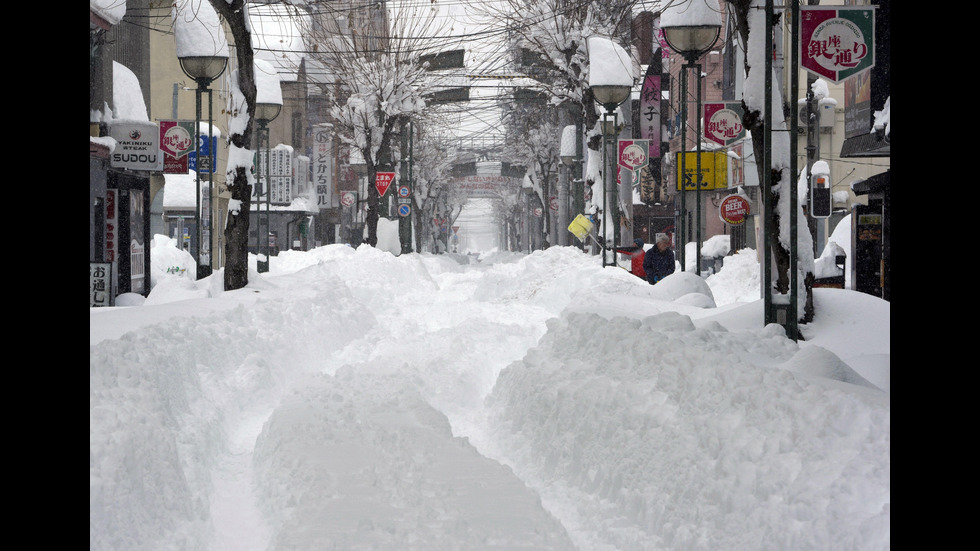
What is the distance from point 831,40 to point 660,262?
11.0 m

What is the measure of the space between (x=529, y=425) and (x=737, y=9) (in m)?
5.48

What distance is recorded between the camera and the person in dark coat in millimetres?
21031

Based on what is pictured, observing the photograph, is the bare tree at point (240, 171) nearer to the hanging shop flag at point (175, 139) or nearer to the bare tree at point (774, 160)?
the hanging shop flag at point (175, 139)

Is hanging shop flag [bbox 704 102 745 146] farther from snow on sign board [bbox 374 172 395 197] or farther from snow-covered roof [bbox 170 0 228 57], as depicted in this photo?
snow on sign board [bbox 374 172 395 197]

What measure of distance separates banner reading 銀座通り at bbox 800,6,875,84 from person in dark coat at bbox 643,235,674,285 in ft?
34.7

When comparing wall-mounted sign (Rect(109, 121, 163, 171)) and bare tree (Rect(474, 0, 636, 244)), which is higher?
bare tree (Rect(474, 0, 636, 244))

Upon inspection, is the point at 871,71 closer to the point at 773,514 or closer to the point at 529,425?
the point at 529,425

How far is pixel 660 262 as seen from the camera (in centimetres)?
2116

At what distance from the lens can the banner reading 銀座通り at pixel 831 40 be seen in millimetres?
10288

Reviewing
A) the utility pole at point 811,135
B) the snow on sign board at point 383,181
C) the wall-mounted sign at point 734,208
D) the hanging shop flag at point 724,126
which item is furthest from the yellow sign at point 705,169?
the snow on sign board at point 383,181

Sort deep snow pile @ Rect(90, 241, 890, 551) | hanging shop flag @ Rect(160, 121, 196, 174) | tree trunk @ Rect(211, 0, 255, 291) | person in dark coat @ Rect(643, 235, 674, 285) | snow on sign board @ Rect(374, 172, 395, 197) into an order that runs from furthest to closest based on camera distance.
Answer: snow on sign board @ Rect(374, 172, 395, 197), hanging shop flag @ Rect(160, 121, 196, 174), person in dark coat @ Rect(643, 235, 674, 285), tree trunk @ Rect(211, 0, 255, 291), deep snow pile @ Rect(90, 241, 890, 551)

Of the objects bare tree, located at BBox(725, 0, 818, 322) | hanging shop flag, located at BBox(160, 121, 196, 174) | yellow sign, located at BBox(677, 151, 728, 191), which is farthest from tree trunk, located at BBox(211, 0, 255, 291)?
yellow sign, located at BBox(677, 151, 728, 191)

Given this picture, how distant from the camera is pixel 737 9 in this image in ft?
35.9
